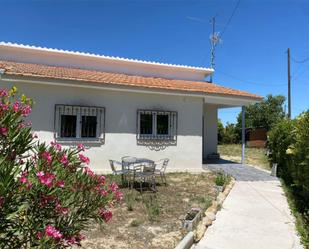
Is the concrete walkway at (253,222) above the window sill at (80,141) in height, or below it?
below

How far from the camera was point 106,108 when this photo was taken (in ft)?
43.3

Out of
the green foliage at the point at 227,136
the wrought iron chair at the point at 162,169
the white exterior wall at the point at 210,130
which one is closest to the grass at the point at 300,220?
the wrought iron chair at the point at 162,169

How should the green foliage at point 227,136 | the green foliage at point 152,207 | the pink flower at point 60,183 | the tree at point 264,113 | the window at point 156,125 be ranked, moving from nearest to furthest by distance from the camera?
the pink flower at point 60,183 < the green foliage at point 152,207 < the window at point 156,125 < the green foliage at point 227,136 < the tree at point 264,113

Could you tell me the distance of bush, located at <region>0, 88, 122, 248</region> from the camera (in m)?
2.50

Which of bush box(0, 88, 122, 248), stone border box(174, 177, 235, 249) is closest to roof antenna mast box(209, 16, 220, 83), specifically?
stone border box(174, 177, 235, 249)

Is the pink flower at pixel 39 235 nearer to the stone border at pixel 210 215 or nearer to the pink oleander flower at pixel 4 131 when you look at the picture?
the pink oleander flower at pixel 4 131

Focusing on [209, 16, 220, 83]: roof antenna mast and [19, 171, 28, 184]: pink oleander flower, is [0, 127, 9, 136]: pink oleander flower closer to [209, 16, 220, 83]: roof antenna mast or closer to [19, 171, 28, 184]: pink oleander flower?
[19, 171, 28, 184]: pink oleander flower

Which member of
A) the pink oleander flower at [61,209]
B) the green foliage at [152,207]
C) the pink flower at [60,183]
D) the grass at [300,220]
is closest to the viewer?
the pink flower at [60,183]

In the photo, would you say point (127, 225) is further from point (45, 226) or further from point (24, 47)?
point (24, 47)

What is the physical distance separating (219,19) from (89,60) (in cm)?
1025

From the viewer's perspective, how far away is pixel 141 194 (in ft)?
32.0

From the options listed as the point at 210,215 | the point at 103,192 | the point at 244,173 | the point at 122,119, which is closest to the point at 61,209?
the point at 103,192

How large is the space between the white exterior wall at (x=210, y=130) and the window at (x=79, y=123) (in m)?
7.98

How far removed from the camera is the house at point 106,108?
39.8 feet
